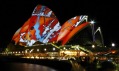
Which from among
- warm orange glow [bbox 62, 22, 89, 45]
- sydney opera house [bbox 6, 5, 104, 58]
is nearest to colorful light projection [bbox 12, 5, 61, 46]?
sydney opera house [bbox 6, 5, 104, 58]

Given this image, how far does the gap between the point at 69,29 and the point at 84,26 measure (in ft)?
13.1

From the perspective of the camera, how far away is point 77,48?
61344 millimetres

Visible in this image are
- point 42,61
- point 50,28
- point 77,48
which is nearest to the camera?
point 42,61

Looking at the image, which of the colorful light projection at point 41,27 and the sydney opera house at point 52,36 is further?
the colorful light projection at point 41,27

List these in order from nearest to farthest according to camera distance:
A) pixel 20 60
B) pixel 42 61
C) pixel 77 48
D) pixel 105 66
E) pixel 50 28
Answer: pixel 105 66, pixel 42 61, pixel 20 60, pixel 77 48, pixel 50 28

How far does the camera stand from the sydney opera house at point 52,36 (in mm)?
63094

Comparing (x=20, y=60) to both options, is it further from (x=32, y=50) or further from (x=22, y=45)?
(x=22, y=45)

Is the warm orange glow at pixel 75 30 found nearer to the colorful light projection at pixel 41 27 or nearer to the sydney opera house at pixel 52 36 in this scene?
the sydney opera house at pixel 52 36

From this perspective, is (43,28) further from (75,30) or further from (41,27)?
(75,30)

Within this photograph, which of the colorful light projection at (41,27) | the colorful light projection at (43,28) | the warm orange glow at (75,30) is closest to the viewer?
the warm orange glow at (75,30)

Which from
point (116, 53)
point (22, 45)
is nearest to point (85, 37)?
point (116, 53)

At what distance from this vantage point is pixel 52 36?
7431 cm

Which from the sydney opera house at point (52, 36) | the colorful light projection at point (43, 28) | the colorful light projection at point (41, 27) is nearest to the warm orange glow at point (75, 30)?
the sydney opera house at point (52, 36)

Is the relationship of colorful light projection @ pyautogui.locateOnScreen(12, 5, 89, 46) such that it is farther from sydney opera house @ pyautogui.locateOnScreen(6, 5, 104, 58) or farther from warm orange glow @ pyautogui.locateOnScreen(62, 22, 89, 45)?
warm orange glow @ pyautogui.locateOnScreen(62, 22, 89, 45)
